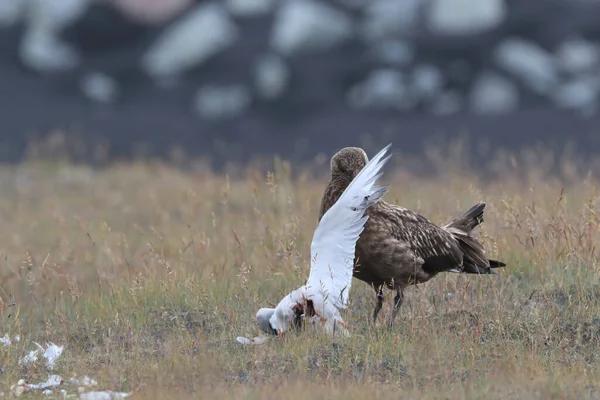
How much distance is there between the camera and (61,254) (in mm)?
8414

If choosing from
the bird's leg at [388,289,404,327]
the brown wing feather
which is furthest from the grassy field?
the brown wing feather

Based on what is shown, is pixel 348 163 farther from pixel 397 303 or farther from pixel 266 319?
pixel 266 319

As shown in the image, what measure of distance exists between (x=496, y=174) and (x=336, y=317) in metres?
6.37

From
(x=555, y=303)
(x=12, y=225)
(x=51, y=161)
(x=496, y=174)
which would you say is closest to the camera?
(x=555, y=303)

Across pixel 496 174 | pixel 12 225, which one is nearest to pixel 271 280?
pixel 12 225

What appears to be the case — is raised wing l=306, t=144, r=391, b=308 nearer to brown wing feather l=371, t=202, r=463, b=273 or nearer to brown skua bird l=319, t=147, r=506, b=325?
brown skua bird l=319, t=147, r=506, b=325

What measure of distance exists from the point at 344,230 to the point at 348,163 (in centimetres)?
54

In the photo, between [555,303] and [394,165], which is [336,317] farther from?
[555,303]

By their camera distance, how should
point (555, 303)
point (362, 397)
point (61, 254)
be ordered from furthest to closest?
point (61, 254) < point (555, 303) < point (362, 397)

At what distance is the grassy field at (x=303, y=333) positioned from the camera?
5426mm

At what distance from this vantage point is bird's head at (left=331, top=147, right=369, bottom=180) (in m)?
6.38

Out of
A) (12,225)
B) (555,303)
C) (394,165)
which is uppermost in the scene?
(394,165)

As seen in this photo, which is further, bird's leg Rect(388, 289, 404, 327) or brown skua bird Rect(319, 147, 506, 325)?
bird's leg Rect(388, 289, 404, 327)

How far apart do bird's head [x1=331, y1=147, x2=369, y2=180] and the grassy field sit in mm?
342
